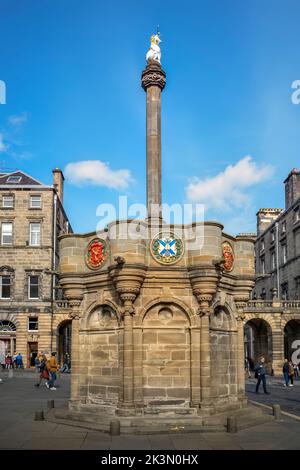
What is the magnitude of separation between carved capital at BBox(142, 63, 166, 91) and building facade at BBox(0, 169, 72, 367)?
109 ft

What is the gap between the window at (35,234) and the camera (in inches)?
2021

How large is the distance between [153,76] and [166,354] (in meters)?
9.05

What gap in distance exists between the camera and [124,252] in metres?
14.8

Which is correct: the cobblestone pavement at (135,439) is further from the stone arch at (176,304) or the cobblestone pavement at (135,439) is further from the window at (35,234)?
the window at (35,234)

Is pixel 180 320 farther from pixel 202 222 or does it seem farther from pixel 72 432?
pixel 72 432

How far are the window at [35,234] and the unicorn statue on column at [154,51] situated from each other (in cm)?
3558

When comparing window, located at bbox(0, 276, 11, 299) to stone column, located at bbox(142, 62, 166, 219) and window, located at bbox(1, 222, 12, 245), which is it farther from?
stone column, located at bbox(142, 62, 166, 219)

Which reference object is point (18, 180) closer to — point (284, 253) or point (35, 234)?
point (35, 234)

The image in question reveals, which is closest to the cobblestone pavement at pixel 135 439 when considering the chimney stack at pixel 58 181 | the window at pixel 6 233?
the window at pixel 6 233

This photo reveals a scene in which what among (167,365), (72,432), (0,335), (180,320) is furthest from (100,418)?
(0,335)

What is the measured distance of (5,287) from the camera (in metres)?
50.3

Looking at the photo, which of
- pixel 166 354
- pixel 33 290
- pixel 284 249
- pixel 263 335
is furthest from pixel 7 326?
pixel 166 354

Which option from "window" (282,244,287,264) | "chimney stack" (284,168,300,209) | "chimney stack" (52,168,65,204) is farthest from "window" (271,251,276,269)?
"chimney stack" (52,168,65,204)
